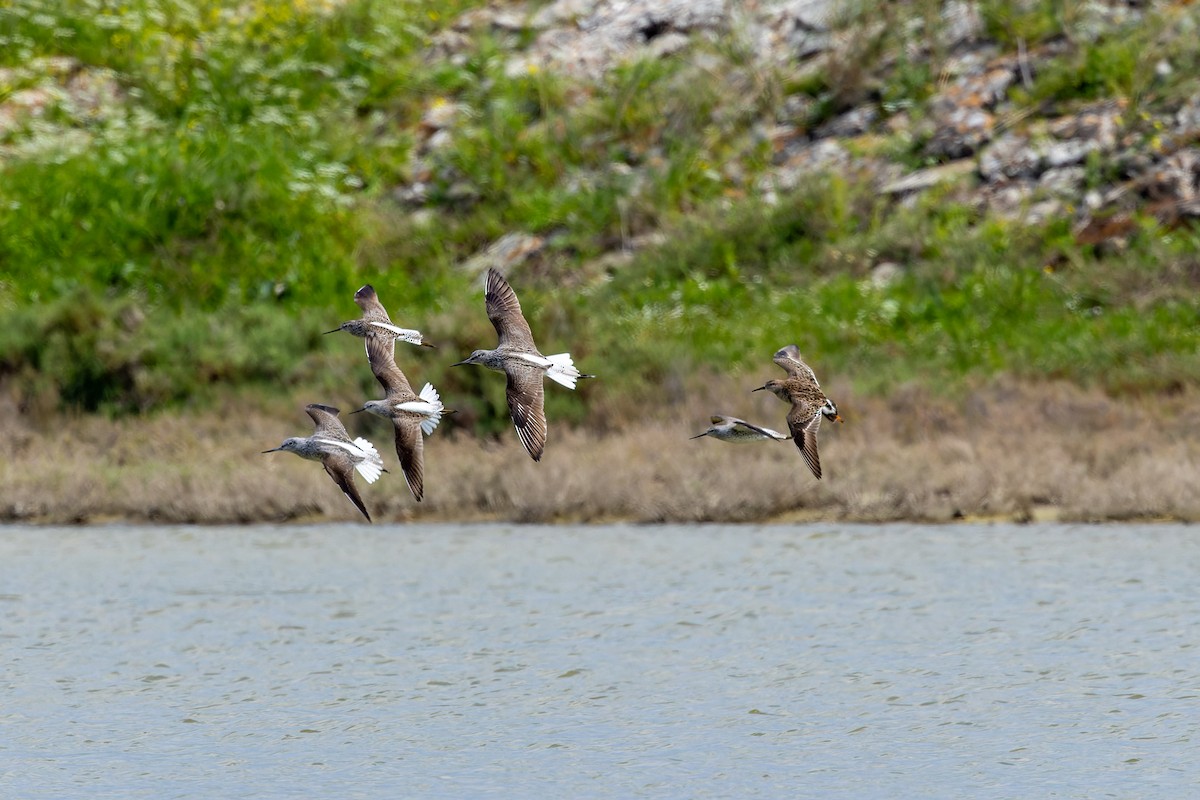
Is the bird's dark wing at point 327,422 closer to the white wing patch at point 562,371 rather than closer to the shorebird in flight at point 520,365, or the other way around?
the shorebird in flight at point 520,365

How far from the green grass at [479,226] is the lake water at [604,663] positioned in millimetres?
3448

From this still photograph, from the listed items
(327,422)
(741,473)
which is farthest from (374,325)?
(741,473)

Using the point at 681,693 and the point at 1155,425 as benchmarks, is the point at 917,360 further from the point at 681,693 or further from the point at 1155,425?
the point at 681,693

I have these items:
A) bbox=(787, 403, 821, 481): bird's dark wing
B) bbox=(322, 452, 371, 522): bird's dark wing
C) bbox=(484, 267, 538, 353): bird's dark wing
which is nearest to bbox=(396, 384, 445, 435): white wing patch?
bbox=(322, 452, 371, 522): bird's dark wing

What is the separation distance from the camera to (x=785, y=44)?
26.5 meters

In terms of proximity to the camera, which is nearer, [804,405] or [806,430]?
[806,430]

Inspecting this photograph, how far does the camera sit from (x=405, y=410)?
6.29 m

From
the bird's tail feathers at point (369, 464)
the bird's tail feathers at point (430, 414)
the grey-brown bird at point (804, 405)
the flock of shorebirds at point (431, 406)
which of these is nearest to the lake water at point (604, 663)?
the grey-brown bird at point (804, 405)

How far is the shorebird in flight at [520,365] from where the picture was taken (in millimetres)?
6473

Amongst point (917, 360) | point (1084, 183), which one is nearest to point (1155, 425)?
point (917, 360)

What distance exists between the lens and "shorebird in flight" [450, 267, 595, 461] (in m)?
6.47

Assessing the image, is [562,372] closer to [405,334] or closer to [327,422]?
[405,334]

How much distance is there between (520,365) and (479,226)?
1792 cm

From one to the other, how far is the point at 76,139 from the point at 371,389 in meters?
8.26
